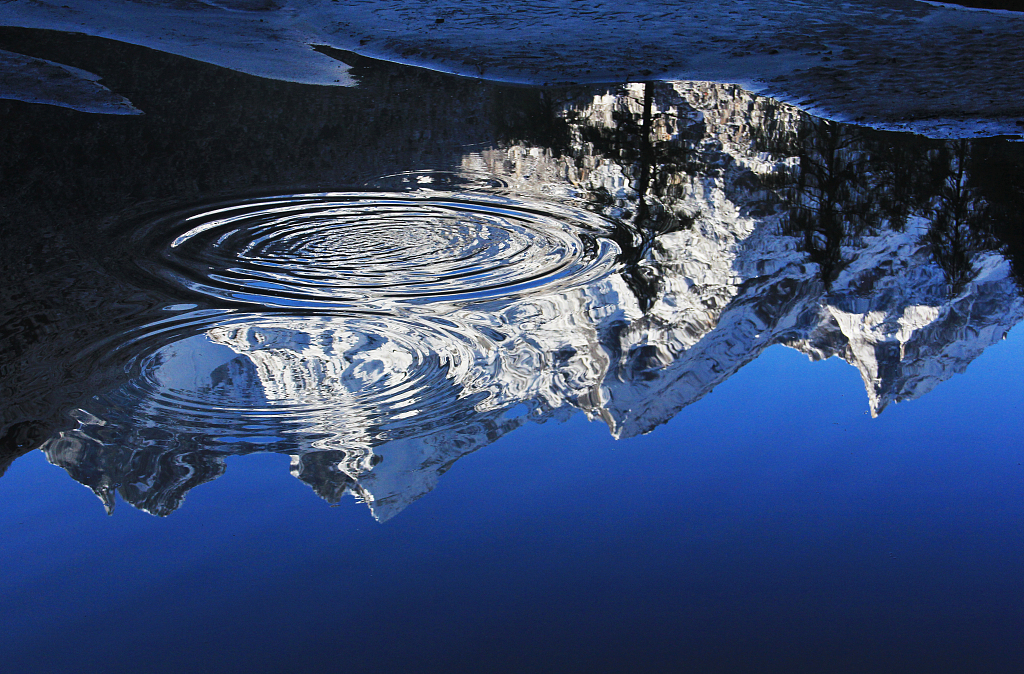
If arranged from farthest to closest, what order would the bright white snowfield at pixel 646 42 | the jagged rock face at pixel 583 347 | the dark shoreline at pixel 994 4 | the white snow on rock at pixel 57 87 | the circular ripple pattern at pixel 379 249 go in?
1. the dark shoreline at pixel 994 4
2. the bright white snowfield at pixel 646 42
3. the white snow on rock at pixel 57 87
4. the circular ripple pattern at pixel 379 249
5. the jagged rock face at pixel 583 347

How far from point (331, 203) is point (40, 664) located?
2618 mm

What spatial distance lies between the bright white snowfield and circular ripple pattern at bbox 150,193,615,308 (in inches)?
92.6

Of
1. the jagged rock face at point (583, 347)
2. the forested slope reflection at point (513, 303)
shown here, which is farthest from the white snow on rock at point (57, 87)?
the jagged rock face at point (583, 347)

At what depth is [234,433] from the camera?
227cm

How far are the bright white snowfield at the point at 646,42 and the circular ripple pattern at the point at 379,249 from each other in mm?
2352

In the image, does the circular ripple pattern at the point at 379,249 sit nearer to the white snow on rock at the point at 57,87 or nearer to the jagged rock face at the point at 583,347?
the jagged rock face at the point at 583,347

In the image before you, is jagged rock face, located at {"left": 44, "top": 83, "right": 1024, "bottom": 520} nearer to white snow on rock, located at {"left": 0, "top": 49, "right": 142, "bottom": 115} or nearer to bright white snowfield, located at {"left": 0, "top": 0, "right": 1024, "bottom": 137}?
bright white snowfield, located at {"left": 0, "top": 0, "right": 1024, "bottom": 137}

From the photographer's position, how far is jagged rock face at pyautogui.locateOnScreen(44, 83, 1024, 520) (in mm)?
2195

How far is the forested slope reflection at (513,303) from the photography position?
2.27 m

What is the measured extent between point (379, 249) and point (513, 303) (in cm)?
73

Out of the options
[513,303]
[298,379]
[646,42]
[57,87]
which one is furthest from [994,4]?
[298,379]

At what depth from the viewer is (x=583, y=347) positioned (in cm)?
268

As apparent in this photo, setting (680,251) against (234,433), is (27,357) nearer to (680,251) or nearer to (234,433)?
(234,433)

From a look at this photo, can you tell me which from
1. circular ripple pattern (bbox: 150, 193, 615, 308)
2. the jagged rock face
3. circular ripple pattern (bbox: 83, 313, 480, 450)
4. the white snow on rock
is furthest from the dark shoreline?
circular ripple pattern (bbox: 83, 313, 480, 450)
